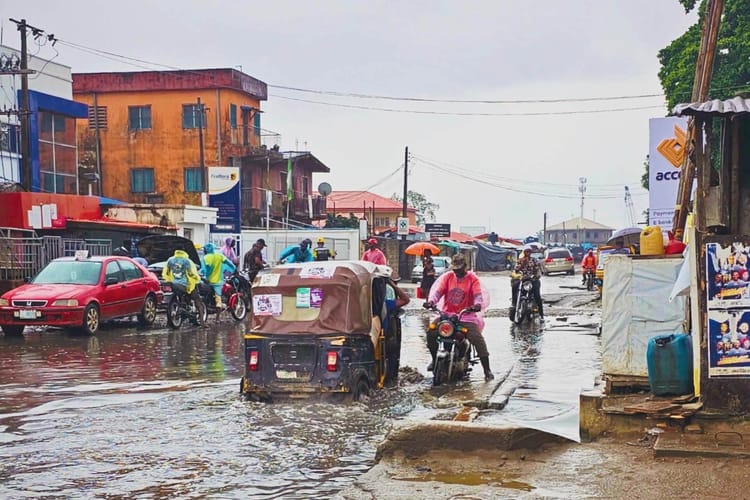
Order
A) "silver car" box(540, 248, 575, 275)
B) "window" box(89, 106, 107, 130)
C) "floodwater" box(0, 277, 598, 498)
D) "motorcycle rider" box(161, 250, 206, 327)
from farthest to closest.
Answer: "silver car" box(540, 248, 575, 275), "window" box(89, 106, 107, 130), "motorcycle rider" box(161, 250, 206, 327), "floodwater" box(0, 277, 598, 498)

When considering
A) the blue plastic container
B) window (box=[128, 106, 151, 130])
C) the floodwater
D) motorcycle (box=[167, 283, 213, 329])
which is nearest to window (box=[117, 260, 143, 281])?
motorcycle (box=[167, 283, 213, 329])

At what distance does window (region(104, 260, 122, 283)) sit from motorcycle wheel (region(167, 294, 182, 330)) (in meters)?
1.20

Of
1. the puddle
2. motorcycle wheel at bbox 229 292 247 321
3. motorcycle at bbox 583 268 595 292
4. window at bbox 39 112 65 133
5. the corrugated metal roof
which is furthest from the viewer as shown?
motorcycle at bbox 583 268 595 292

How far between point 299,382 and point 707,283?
450 cm

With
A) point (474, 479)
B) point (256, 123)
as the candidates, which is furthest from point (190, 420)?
point (256, 123)

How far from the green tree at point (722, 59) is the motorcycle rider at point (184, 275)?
21.3 meters

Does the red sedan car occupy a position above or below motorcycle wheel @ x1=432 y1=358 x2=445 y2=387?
above

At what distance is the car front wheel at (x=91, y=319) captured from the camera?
1867 centimetres

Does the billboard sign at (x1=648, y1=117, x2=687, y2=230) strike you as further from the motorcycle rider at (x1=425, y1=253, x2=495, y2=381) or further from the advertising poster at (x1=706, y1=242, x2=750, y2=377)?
the advertising poster at (x1=706, y1=242, x2=750, y2=377)

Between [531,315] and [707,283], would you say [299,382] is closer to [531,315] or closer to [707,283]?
[707,283]

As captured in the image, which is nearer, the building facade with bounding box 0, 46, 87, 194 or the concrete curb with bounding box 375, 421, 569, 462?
the concrete curb with bounding box 375, 421, 569, 462

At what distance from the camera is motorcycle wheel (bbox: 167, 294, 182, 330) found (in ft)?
66.7

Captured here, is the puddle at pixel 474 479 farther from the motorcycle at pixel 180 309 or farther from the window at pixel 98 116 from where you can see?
the window at pixel 98 116

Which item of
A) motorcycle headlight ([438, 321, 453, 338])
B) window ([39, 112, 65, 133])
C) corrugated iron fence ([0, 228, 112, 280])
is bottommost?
motorcycle headlight ([438, 321, 453, 338])
